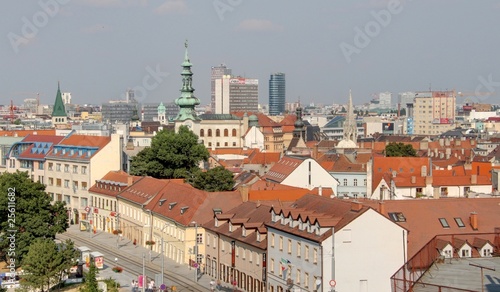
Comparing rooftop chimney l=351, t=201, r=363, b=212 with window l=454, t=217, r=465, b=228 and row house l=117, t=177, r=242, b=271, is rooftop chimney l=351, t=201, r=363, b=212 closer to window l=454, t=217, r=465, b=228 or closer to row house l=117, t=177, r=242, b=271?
window l=454, t=217, r=465, b=228

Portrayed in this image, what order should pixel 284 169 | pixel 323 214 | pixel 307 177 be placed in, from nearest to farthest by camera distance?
pixel 323 214 → pixel 307 177 → pixel 284 169

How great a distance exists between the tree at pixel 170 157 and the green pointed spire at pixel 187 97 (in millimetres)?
46211

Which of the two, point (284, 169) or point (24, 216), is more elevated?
point (284, 169)

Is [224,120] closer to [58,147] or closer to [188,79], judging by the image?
[188,79]

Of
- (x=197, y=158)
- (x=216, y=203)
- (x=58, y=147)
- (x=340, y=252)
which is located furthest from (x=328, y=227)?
(x=58, y=147)

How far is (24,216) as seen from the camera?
7081 cm

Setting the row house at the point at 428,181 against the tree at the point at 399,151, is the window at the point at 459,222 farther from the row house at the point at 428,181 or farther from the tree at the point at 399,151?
the tree at the point at 399,151

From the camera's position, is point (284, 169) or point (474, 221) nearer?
point (474, 221)

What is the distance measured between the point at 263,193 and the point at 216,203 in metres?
3.90

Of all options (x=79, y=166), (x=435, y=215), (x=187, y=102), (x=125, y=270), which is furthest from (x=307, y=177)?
(x=187, y=102)

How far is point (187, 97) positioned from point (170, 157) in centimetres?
5171

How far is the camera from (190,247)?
72438mm

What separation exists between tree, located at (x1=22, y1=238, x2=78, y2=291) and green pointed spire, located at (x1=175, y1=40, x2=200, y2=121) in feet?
310

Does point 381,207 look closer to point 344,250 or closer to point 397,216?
point 397,216
